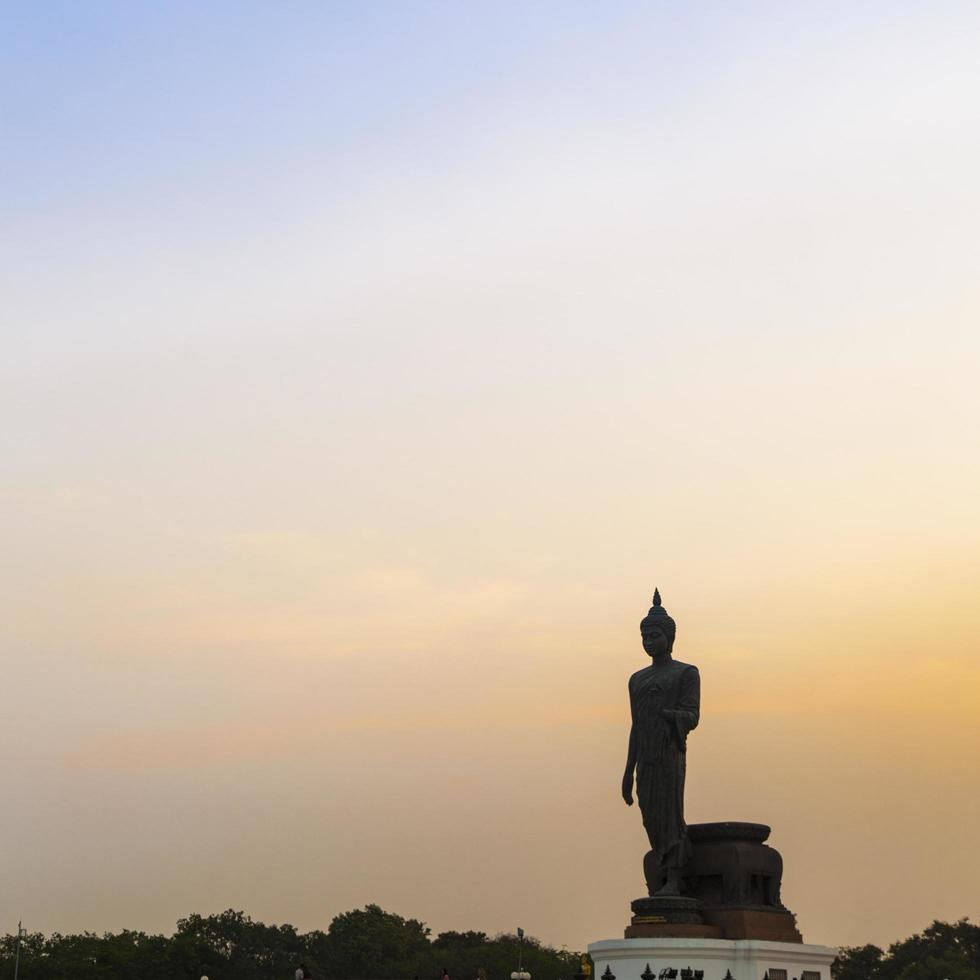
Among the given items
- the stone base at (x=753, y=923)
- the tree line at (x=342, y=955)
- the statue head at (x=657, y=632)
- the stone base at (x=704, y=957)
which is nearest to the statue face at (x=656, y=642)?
the statue head at (x=657, y=632)

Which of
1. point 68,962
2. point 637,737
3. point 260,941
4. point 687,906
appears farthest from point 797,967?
point 260,941

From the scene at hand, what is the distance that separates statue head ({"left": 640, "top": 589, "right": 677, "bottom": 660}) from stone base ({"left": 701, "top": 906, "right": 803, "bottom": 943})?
5.60 metres

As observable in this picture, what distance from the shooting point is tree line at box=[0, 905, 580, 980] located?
243 ft

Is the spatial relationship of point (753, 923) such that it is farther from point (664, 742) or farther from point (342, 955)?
point (342, 955)

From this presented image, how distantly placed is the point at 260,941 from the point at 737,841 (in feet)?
212

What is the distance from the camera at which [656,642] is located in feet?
106

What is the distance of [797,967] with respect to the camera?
29.5 m

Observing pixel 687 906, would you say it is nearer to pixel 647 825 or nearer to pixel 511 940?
pixel 647 825

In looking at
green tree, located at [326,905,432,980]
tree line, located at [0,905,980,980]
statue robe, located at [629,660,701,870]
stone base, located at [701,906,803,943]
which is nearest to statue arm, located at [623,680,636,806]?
statue robe, located at [629,660,701,870]

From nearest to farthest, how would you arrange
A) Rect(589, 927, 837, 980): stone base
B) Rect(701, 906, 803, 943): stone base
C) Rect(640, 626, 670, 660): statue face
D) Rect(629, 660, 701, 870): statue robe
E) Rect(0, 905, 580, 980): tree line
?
Rect(589, 927, 837, 980): stone base → Rect(701, 906, 803, 943): stone base → Rect(629, 660, 701, 870): statue robe → Rect(640, 626, 670, 660): statue face → Rect(0, 905, 580, 980): tree line

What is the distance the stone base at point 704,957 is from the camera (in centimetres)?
2870

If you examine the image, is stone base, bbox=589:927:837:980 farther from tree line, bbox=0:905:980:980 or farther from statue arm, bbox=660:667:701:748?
tree line, bbox=0:905:980:980

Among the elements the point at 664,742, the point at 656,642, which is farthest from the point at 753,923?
the point at 656,642

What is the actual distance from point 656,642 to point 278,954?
2500 inches
